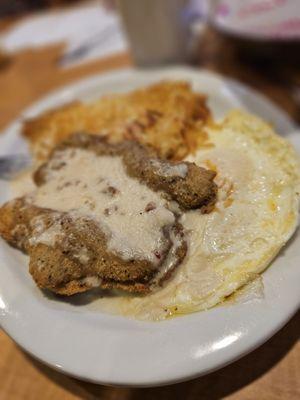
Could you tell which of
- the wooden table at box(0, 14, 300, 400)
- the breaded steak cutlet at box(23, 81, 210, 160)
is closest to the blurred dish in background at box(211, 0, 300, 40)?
the breaded steak cutlet at box(23, 81, 210, 160)

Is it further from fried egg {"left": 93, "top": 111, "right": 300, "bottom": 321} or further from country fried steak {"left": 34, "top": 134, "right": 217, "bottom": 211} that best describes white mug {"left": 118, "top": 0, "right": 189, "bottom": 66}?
fried egg {"left": 93, "top": 111, "right": 300, "bottom": 321}

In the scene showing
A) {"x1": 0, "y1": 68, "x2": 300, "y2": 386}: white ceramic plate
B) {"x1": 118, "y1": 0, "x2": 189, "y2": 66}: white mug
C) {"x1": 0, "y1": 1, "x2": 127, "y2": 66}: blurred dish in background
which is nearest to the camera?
{"x1": 0, "y1": 68, "x2": 300, "y2": 386}: white ceramic plate

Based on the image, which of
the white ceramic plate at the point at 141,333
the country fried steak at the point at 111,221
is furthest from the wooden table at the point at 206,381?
the country fried steak at the point at 111,221

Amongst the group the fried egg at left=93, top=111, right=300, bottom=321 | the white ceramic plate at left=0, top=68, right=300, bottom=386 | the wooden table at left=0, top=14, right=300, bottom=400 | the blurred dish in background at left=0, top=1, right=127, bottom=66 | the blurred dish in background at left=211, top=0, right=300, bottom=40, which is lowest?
the wooden table at left=0, top=14, right=300, bottom=400

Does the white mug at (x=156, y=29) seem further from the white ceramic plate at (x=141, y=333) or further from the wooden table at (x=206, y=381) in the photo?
the wooden table at (x=206, y=381)

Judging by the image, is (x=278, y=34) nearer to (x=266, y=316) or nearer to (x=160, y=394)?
(x=266, y=316)

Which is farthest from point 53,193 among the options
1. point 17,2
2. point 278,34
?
point 17,2
